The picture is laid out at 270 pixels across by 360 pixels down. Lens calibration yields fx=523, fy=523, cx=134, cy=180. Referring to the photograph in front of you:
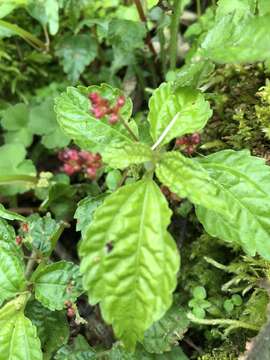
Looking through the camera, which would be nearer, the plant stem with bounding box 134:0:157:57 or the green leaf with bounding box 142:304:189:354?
the green leaf with bounding box 142:304:189:354

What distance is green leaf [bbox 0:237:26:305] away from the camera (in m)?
1.66

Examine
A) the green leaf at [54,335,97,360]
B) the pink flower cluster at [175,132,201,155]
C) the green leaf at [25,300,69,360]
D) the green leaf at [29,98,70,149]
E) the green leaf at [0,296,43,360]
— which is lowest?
the green leaf at [54,335,97,360]

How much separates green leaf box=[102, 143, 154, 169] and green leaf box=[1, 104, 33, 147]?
122cm

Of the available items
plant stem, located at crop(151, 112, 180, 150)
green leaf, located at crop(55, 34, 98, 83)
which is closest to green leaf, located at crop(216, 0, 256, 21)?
plant stem, located at crop(151, 112, 180, 150)

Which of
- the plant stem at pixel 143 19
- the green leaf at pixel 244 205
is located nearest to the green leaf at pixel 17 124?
the plant stem at pixel 143 19

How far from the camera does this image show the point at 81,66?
2555 mm

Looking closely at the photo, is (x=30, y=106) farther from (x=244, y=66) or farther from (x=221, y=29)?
(x=221, y=29)

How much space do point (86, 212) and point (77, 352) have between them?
1.77ft

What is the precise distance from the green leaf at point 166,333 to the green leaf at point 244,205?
1.54ft

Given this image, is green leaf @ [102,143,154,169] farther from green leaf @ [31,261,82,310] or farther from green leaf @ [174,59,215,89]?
green leaf @ [31,261,82,310]

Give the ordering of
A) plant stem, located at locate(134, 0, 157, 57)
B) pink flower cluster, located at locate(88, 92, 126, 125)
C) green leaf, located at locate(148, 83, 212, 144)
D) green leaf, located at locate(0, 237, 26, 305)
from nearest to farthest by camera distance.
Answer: pink flower cluster, located at locate(88, 92, 126, 125)
green leaf, located at locate(148, 83, 212, 144)
green leaf, located at locate(0, 237, 26, 305)
plant stem, located at locate(134, 0, 157, 57)

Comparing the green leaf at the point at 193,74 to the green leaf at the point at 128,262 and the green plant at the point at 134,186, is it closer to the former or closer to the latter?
the green plant at the point at 134,186

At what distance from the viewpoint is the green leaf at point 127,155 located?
1.41m

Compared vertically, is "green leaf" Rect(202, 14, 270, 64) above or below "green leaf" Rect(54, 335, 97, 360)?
above
